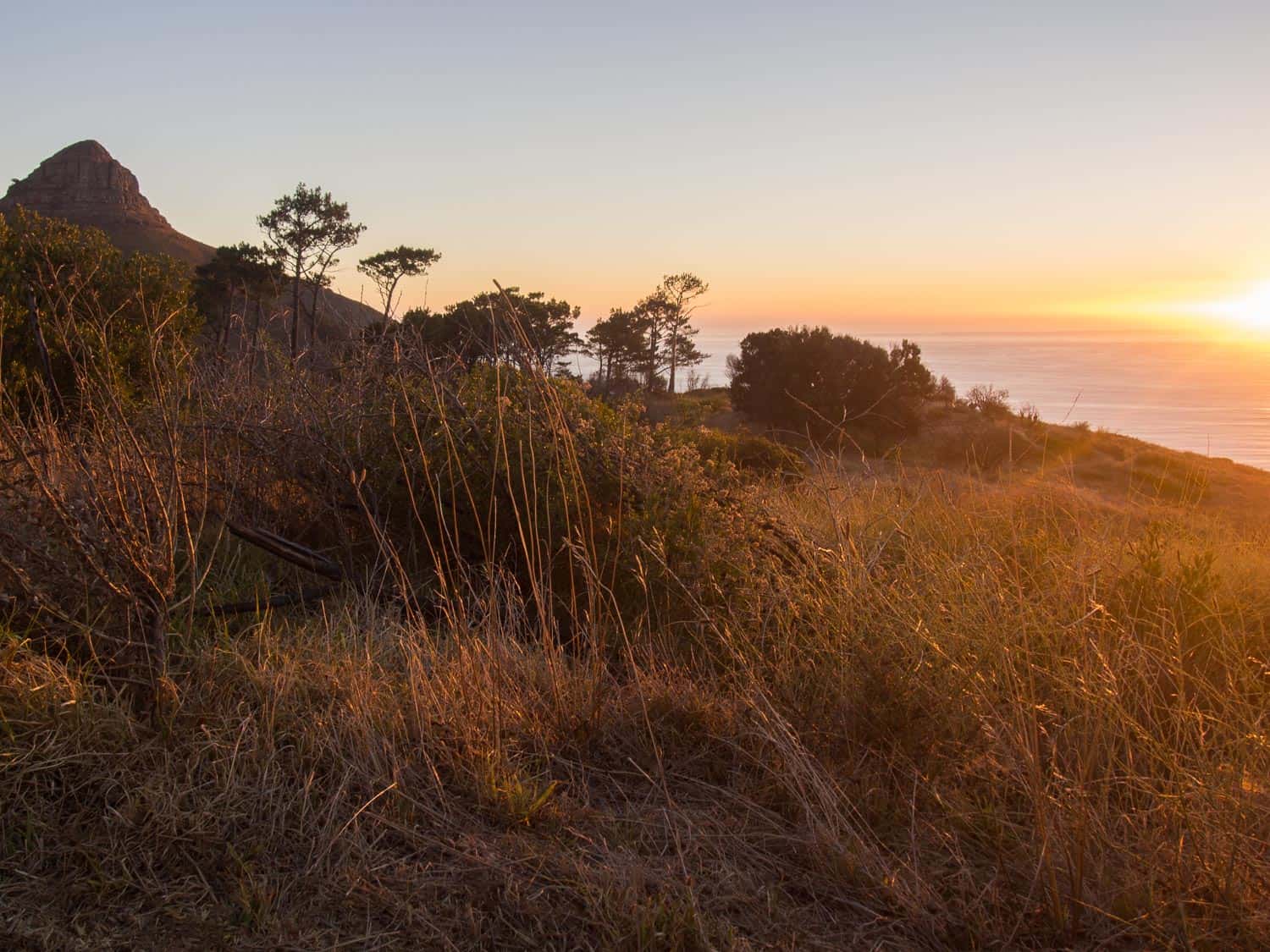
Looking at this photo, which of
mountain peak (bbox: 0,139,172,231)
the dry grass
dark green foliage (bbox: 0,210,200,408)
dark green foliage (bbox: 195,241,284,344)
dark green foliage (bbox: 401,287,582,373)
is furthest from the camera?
mountain peak (bbox: 0,139,172,231)

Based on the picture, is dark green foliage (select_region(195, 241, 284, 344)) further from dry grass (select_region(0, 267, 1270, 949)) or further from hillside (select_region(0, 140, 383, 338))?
hillside (select_region(0, 140, 383, 338))

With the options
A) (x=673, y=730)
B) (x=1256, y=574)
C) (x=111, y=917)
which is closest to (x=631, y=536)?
(x=673, y=730)

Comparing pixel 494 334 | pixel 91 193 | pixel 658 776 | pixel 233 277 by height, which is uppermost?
pixel 91 193

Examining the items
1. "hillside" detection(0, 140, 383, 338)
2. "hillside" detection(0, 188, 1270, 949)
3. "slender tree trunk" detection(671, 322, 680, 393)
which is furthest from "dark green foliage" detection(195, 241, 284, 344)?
"hillside" detection(0, 140, 383, 338)

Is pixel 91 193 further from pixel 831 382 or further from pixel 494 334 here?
pixel 494 334

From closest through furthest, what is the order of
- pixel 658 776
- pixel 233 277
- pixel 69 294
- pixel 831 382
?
pixel 658 776
pixel 69 294
pixel 831 382
pixel 233 277

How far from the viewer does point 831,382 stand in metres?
22.6

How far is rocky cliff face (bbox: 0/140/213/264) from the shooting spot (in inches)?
2987

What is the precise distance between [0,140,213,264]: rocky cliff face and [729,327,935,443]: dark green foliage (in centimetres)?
6397

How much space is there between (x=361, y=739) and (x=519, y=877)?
28.3 inches

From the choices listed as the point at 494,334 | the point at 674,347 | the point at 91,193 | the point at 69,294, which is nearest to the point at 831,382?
the point at 674,347

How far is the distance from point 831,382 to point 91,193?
8408 cm

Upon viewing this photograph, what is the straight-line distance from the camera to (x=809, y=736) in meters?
2.94

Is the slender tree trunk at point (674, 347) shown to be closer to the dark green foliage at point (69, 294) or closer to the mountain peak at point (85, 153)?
the dark green foliage at point (69, 294)
